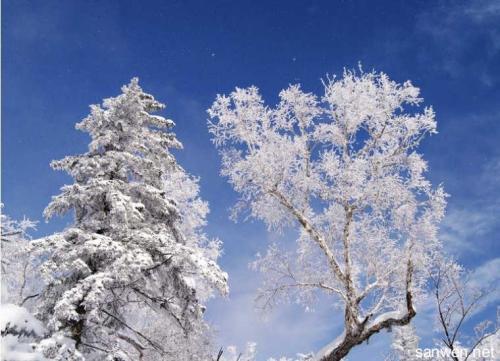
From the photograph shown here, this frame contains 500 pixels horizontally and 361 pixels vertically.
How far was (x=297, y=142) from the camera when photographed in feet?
51.2

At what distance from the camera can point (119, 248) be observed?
980 centimetres

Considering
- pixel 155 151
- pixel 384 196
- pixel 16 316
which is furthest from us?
pixel 384 196

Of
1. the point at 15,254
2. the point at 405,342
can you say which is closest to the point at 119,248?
the point at 15,254

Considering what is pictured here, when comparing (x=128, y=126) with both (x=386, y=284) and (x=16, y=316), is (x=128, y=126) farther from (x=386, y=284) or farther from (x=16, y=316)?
(x=386, y=284)

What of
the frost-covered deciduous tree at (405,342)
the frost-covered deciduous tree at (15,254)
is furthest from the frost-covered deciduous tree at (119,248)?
the frost-covered deciduous tree at (405,342)

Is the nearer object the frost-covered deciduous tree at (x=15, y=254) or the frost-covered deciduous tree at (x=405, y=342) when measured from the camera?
the frost-covered deciduous tree at (x=15, y=254)

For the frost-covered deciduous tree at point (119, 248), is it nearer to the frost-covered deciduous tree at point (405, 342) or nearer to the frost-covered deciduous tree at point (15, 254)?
the frost-covered deciduous tree at point (15, 254)

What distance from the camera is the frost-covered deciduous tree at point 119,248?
9.72 metres

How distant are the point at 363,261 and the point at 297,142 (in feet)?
15.3

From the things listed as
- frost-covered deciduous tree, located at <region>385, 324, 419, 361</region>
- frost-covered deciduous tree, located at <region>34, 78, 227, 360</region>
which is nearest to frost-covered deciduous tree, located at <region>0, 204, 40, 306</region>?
frost-covered deciduous tree, located at <region>34, 78, 227, 360</region>

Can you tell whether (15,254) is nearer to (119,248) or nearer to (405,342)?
(119,248)

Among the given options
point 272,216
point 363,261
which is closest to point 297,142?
point 272,216

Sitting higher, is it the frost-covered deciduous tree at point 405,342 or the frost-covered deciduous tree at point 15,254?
the frost-covered deciduous tree at point 405,342

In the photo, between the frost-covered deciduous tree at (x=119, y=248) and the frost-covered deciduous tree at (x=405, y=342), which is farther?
the frost-covered deciduous tree at (x=405, y=342)
